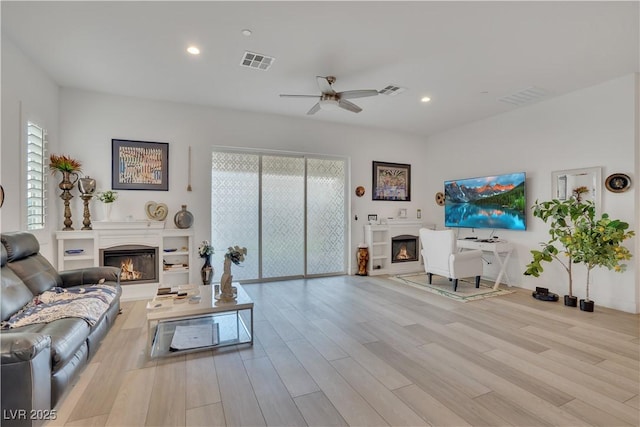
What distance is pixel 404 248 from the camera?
259 inches

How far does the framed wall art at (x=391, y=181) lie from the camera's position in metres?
6.49

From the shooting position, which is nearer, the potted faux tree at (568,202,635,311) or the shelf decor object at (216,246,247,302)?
the shelf decor object at (216,246,247,302)

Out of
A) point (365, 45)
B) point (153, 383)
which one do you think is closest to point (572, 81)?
point (365, 45)

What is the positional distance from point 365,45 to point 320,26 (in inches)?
22.3

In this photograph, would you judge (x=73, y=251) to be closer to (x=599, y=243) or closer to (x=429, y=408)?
(x=429, y=408)

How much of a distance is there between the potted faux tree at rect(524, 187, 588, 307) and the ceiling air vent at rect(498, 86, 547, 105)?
58.8 inches

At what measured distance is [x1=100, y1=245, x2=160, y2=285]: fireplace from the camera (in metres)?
4.38

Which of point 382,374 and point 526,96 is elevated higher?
point 526,96

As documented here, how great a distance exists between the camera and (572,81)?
4.06 metres

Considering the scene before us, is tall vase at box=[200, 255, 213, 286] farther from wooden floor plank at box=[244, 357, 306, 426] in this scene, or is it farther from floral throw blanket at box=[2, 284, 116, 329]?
wooden floor plank at box=[244, 357, 306, 426]

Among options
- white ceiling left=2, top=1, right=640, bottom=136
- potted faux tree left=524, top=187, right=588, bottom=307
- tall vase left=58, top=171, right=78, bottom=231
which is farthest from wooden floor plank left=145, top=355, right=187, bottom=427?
potted faux tree left=524, top=187, right=588, bottom=307

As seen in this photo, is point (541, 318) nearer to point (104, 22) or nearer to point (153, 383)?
point (153, 383)

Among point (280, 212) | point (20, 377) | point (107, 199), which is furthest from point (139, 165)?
point (20, 377)

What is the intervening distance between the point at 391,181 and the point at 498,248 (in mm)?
2533
